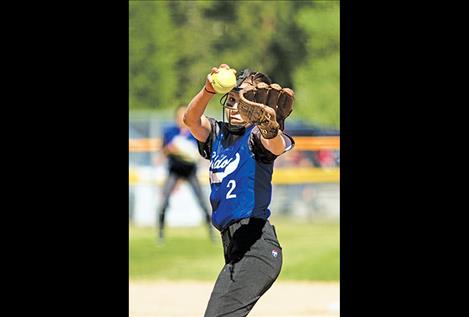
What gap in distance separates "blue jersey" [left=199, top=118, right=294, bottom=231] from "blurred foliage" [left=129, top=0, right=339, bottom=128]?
15191 millimetres

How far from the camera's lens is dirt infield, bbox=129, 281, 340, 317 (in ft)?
25.5

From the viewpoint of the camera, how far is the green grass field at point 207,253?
10.8 meters

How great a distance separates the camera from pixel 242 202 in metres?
4.17

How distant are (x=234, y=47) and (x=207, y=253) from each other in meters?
8.92

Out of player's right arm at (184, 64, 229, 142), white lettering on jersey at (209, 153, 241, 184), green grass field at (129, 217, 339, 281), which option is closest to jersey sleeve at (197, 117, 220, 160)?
player's right arm at (184, 64, 229, 142)

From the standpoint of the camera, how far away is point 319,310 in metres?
7.90

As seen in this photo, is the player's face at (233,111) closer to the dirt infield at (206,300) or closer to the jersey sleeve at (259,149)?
the jersey sleeve at (259,149)

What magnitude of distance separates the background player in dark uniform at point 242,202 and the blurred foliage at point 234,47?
1515cm

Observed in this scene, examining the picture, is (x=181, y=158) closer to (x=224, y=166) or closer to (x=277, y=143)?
(x=224, y=166)
